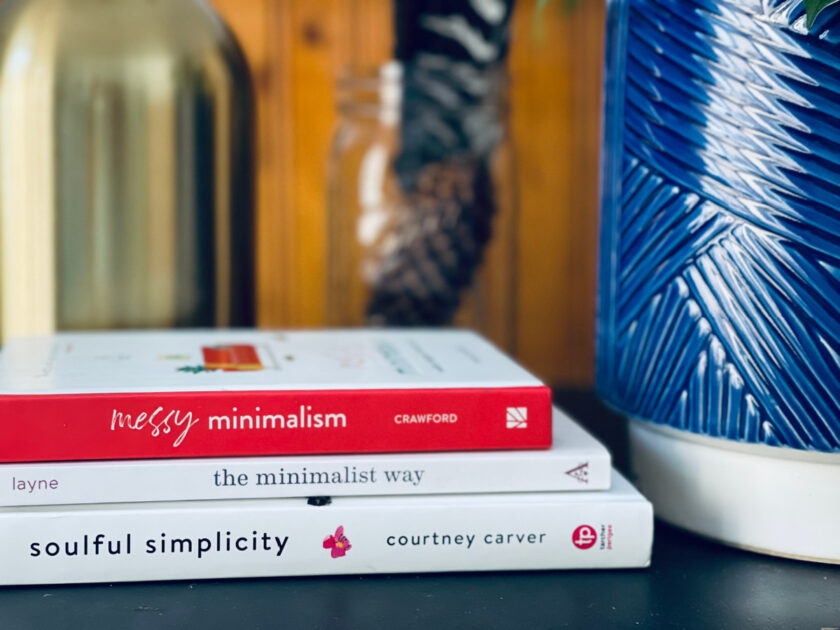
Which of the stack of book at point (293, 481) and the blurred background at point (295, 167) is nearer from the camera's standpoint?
the stack of book at point (293, 481)

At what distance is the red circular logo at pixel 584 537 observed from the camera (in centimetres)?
45

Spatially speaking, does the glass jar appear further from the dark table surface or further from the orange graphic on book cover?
the dark table surface

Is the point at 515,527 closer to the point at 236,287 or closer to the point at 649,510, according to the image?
the point at 649,510

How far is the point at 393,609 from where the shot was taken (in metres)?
0.41

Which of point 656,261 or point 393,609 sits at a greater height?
point 656,261

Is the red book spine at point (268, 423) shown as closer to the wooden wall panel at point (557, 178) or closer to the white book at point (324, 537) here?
the white book at point (324, 537)

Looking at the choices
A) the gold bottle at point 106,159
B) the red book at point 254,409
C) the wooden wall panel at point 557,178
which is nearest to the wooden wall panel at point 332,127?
the wooden wall panel at point 557,178

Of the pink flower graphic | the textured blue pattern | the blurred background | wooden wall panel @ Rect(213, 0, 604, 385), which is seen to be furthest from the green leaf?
wooden wall panel @ Rect(213, 0, 604, 385)

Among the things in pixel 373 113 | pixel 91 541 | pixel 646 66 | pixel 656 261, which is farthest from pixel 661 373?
pixel 373 113

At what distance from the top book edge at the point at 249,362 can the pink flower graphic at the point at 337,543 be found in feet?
0.22

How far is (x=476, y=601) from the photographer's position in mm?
426

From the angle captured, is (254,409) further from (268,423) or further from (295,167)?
(295,167)

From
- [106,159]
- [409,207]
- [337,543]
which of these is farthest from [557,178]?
[337,543]

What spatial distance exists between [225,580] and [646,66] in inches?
13.1
